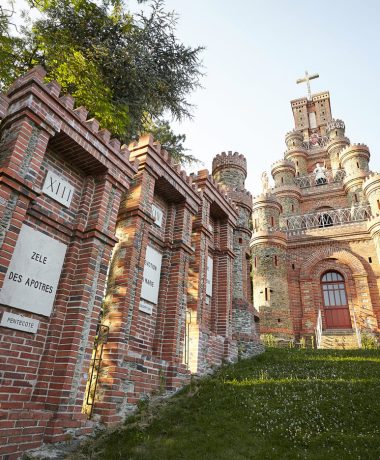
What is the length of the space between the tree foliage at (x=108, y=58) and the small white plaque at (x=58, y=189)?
3280 mm

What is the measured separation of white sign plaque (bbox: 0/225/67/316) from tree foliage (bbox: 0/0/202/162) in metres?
4.59

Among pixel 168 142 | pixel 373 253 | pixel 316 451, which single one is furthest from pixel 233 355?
pixel 373 253

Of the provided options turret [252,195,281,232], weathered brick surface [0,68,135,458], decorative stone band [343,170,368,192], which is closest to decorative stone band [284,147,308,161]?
decorative stone band [343,170,368,192]

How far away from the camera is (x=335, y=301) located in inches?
811

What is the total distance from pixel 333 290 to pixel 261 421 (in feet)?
54.4

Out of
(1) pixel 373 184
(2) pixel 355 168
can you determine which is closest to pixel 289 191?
(2) pixel 355 168

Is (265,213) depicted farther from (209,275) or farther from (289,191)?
(209,275)

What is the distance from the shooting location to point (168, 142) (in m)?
15.8

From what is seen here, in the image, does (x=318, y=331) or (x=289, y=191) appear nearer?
(x=318, y=331)

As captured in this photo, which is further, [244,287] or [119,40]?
[244,287]

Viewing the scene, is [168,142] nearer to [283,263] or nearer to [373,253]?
[283,263]

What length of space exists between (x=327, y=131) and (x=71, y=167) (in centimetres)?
3663

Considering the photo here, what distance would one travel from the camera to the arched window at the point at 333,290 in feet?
67.4

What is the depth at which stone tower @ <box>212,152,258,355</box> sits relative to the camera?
1204 cm
